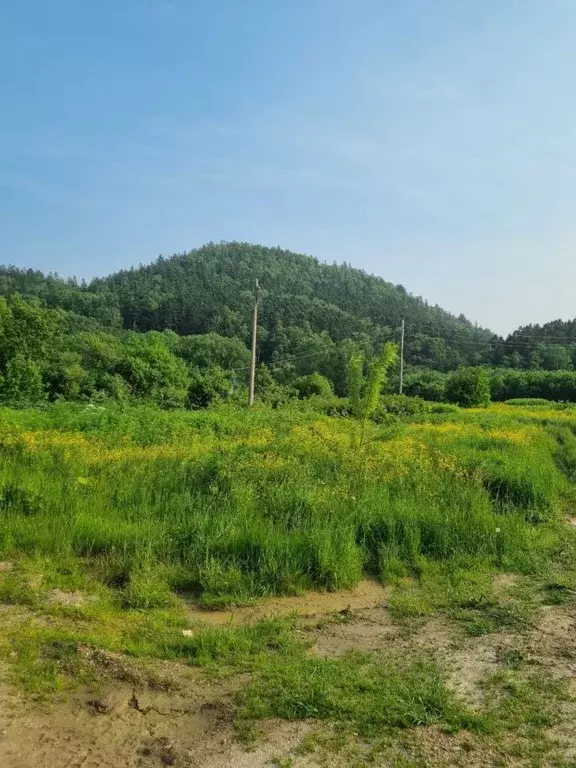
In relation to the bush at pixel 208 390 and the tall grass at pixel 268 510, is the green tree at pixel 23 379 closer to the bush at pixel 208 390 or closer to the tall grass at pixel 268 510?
the bush at pixel 208 390

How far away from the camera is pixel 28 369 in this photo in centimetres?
3509

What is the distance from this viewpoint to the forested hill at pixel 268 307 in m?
77.6

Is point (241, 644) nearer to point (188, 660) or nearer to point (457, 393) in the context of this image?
point (188, 660)

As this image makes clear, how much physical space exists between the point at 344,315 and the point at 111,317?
3436cm

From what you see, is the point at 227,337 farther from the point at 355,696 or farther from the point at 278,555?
A: the point at 355,696

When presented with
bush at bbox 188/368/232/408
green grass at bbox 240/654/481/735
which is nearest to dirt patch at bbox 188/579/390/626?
green grass at bbox 240/654/481/735

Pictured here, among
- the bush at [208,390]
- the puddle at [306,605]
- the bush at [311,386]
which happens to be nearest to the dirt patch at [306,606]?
the puddle at [306,605]

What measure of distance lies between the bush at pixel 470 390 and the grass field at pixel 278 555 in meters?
32.3

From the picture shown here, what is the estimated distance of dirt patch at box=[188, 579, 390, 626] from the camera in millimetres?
5688

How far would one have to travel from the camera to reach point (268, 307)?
91.9 meters

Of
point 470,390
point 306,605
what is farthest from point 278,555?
point 470,390

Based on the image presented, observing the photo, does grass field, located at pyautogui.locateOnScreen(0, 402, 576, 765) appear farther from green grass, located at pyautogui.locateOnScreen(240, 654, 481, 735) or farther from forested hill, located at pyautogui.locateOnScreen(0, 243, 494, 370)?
forested hill, located at pyautogui.locateOnScreen(0, 243, 494, 370)

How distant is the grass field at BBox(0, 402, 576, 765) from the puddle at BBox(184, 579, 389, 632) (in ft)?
0.38

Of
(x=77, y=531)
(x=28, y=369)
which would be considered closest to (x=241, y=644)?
(x=77, y=531)
